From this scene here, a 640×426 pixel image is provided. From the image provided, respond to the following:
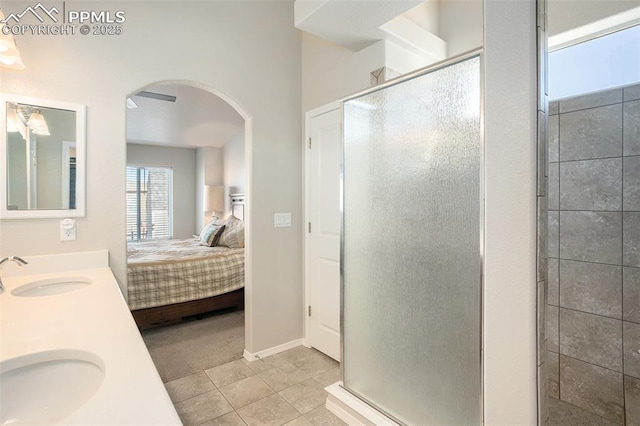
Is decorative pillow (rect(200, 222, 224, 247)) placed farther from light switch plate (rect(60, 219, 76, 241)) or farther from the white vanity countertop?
the white vanity countertop

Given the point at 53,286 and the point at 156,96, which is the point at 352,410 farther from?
the point at 156,96

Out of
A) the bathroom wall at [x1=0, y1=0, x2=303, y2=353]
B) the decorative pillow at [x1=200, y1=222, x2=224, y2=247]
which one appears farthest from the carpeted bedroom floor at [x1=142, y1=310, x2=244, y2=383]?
the decorative pillow at [x1=200, y1=222, x2=224, y2=247]

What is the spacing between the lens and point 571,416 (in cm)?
189

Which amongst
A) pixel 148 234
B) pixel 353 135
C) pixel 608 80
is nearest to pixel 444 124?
pixel 353 135

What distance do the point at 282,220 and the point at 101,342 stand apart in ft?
6.39

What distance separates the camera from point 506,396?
1.09m

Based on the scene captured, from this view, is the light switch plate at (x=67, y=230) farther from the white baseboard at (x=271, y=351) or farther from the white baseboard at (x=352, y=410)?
the white baseboard at (x=352, y=410)

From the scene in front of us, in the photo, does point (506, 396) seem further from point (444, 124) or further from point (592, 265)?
point (592, 265)

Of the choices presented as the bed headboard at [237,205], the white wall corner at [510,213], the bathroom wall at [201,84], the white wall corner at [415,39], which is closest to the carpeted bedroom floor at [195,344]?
the bathroom wall at [201,84]

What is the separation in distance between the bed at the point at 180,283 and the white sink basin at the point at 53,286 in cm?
157

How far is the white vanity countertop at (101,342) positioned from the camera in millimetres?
590

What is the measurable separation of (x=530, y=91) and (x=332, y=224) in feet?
5.75

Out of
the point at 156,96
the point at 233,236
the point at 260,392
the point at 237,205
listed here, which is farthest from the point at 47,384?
the point at 237,205

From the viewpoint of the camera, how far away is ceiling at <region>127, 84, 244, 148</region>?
4.20 m
